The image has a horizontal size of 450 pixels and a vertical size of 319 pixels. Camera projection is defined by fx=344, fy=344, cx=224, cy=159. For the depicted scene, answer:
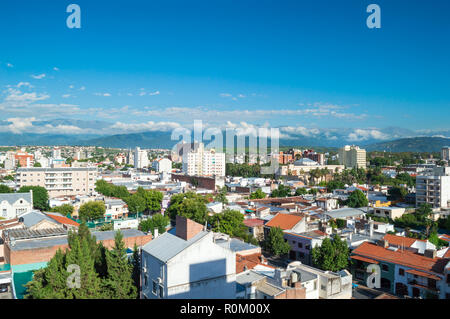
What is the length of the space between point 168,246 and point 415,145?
585 feet

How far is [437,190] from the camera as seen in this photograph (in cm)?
3262

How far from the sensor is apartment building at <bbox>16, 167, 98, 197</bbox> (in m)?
39.1

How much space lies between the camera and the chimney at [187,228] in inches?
388

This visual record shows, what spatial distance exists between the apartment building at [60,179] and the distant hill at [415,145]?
462 feet

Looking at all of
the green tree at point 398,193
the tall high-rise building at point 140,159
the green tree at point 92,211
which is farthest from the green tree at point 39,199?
the tall high-rise building at point 140,159

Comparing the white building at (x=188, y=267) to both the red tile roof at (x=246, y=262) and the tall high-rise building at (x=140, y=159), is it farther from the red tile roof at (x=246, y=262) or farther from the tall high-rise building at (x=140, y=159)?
the tall high-rise building at (x=140, y=159)

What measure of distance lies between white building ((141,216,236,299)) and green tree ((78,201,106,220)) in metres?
18.8

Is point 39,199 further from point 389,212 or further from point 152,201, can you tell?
point 389,212

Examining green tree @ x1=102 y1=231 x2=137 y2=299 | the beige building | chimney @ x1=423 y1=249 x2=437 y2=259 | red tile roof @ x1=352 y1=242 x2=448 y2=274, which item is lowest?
the beige building

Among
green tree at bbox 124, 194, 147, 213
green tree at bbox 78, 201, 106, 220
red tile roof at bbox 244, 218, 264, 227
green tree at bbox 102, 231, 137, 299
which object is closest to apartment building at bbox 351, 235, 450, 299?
red tile roof at bbox 244, 218, 264, 227

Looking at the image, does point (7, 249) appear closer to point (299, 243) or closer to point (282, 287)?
point (282, 287)

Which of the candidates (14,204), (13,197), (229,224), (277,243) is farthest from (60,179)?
(277,243)

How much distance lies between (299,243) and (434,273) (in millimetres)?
6596

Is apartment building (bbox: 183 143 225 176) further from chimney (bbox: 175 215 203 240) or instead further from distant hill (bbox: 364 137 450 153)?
distant hill (bbox: 364 137 450 153)
